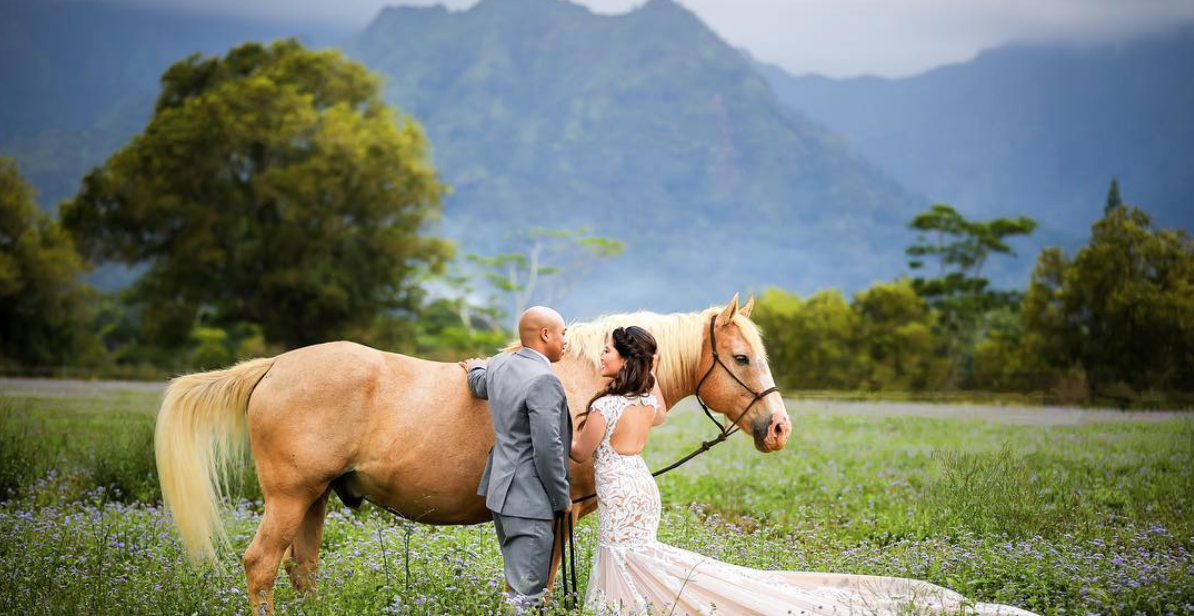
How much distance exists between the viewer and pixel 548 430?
14.1 ft

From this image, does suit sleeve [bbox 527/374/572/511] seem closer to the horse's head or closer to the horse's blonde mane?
the horse's blonde mane

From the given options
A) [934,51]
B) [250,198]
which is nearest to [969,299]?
Answer: [250,198]

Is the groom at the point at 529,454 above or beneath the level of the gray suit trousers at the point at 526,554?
above

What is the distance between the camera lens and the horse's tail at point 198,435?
5121mm

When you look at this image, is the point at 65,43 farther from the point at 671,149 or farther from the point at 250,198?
the point at 671,149

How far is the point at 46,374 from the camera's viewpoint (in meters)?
19.1

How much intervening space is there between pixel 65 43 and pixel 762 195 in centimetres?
11967

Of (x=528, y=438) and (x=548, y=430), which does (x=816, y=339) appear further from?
(x=548, y=430)

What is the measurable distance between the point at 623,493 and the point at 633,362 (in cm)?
73

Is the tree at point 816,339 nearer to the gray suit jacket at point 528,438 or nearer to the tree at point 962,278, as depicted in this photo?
the tree at point 962,278

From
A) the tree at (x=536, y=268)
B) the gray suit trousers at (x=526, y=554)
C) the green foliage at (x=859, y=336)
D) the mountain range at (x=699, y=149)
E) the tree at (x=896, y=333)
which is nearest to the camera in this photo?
the gray suit trousers at (x=526, y=554)

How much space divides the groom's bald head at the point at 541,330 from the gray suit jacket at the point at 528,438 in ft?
0.23

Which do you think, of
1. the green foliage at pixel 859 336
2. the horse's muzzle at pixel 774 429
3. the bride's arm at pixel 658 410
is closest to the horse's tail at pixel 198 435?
the bride's arm at pixel 658 410

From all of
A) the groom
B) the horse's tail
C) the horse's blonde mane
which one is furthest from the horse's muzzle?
the horse's tail
